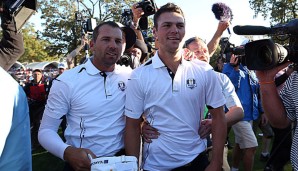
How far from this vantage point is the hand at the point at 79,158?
2275 millimetres

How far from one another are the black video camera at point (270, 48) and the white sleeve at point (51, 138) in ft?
5.07

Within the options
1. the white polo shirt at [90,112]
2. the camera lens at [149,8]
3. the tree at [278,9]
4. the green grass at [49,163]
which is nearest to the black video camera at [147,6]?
the camera lens at [149,8]

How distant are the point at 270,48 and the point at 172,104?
861mm

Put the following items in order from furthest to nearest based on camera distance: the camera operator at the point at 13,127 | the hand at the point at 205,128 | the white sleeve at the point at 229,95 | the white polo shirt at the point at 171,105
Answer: the white sleeve at the point at 229,95, the hand at the point at 205,128, the white polo shirt at the point at 171,105, the camera operator at the point at 13,127

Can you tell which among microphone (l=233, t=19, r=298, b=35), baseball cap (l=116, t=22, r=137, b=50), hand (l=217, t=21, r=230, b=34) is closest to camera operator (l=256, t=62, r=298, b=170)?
microphone (l=233, t=19, r=298, b=35)

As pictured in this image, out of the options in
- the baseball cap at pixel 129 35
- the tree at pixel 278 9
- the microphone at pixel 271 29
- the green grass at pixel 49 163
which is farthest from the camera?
the tree at pixel 278 9

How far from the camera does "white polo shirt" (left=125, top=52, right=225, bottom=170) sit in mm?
2391

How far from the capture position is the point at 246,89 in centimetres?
516

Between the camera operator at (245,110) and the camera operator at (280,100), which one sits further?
the camera operator at (245,110)

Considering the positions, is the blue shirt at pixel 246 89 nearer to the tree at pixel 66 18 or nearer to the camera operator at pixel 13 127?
the camera operator at pixel 13 127

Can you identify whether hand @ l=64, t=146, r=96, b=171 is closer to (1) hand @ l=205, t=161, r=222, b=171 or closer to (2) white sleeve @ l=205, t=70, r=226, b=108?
(1) hand @ l=205, t=161, r=222, b=171

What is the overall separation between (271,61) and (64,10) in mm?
35381

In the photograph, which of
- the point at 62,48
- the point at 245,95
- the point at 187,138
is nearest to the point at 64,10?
the point at 62,48

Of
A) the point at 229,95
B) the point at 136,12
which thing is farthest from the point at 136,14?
the point at 229,95
